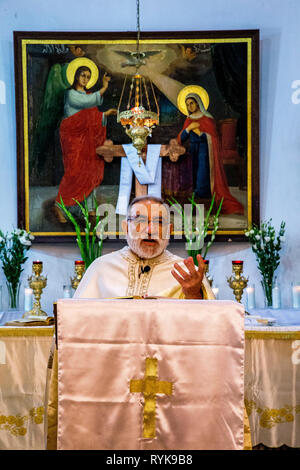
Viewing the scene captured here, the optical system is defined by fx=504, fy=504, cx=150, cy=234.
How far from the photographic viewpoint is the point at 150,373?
1.88 m

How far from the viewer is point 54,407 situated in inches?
79.9

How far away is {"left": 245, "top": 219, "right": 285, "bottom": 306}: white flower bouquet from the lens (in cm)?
514

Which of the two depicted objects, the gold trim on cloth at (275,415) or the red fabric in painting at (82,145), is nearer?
the gold trim on cloth at (275,415)

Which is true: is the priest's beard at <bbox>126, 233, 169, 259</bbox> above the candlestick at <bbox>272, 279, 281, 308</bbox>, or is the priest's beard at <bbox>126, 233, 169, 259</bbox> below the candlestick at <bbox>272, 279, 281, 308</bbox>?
above

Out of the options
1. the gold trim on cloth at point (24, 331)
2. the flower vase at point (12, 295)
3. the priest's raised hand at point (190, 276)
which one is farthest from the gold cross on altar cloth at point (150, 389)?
the flower vase at point (12, 295)

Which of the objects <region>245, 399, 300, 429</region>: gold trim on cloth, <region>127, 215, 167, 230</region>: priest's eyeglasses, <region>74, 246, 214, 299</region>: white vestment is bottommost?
<region>245, 399, 300, 429</region>: gold trim on cloth

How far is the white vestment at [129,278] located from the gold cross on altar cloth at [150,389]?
165 cm

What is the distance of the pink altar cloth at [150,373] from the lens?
6.11 feet

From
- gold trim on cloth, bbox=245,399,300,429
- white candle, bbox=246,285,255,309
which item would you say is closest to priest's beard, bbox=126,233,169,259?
gold trim on cloth, bbox=245,399,300,429

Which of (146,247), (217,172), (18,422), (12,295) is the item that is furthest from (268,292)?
(18,422)

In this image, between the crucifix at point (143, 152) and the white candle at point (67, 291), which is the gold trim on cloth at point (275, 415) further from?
the crucifix at point (143, 152)

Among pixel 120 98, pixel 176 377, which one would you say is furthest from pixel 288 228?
pixel 176 377

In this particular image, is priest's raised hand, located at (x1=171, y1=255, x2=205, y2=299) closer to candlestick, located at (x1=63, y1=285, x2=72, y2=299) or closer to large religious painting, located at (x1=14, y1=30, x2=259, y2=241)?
candlestick, located at (x1=63, y1=285, x2=72, y2=299)

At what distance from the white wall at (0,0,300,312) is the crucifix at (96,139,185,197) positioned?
2.36 ft
